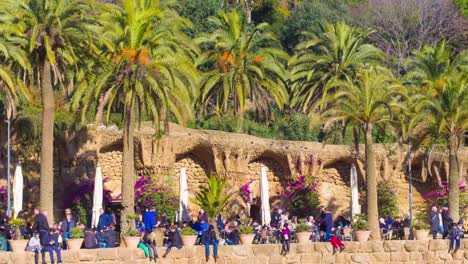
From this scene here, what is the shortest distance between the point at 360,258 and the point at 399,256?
5.88 feet

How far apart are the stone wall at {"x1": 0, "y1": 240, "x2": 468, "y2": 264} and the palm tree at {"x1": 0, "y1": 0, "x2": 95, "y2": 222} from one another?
382 cm

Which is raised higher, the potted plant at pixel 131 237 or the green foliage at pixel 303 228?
the green foliage at pixel 303 228

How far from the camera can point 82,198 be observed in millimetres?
47812

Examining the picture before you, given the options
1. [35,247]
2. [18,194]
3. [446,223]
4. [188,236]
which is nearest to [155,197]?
[18,194]

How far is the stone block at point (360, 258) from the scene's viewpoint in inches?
1662

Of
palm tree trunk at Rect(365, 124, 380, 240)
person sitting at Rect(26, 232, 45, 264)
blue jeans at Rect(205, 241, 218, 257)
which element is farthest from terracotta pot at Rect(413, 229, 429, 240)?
person sitting at Rect(26, 232, 45, 264)

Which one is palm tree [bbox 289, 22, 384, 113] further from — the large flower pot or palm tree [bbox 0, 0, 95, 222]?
palm tree [bbox 0, 0, 95, 222]

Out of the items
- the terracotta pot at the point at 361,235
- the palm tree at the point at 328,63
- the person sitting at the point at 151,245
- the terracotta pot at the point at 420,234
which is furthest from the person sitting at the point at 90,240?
the palm tree at the point at 328,63

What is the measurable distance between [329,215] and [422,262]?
3902 mm

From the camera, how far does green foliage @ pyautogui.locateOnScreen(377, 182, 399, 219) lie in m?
53.1

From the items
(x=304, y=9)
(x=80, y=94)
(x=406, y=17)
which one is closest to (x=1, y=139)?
(x=80, y=94)

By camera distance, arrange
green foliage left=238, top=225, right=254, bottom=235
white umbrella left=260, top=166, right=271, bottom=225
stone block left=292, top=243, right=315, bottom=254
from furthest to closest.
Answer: white umbrella left=260, top=166, right=271, bottom=225 → stone block left=292, top=243, right=315, bottom=254 → green foliage left=238, top=225, right=254, bottom=235

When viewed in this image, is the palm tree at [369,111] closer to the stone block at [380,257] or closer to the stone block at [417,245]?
the stone block at [380,257]

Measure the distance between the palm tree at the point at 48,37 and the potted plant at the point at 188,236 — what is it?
4103 millimetres
